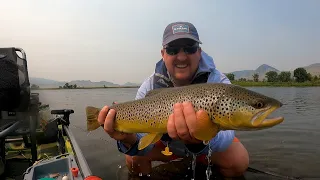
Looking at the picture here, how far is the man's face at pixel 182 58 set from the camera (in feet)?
14.1

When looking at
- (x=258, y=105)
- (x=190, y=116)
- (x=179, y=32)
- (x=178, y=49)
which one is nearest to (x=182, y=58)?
(x=178, y=49)

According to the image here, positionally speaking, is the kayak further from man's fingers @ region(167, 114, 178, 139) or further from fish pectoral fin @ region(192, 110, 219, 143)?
fish pectoral fin @ region(192, 110, 219, 143)

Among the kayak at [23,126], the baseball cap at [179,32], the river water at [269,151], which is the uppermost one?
the baseball cap at [179,32]

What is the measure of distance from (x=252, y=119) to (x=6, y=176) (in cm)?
418

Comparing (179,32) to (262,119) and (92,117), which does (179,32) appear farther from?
(262,119)

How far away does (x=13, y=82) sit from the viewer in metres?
4.04

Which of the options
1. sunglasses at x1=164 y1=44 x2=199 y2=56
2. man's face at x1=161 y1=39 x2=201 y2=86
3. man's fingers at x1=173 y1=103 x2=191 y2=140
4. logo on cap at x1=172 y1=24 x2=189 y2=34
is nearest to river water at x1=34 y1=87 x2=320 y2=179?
man's face at x1=161 y1=39 x2=201 y2=86

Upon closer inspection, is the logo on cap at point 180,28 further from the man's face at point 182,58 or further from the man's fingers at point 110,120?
the man's fingers at point 110,120

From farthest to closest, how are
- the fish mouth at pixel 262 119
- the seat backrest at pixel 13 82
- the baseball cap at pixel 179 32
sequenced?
the baseball cap at pixel 179 32 → the seat backrest at pixel 13 82 → the fish mouth at pixel 262 119

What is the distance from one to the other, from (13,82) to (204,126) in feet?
9.76

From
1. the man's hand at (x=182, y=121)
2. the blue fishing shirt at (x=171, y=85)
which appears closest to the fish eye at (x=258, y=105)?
the man's hand at (x=182, y=121)

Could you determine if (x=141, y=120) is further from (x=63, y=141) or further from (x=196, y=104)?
(x=63, y=141)

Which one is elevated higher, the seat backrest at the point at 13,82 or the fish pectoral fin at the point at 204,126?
the seat backrest at the point at 13,82

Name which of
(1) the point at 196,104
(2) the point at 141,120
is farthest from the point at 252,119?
(2) the point at 141,120
